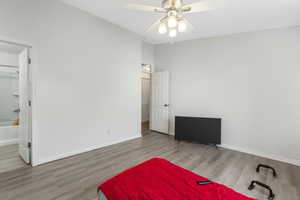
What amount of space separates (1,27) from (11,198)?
252 centimetres

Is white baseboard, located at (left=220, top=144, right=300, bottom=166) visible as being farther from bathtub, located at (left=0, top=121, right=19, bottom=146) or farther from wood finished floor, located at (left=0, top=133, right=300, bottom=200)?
bathtub, located at (left=0, top=121, right=19, bottom=146)

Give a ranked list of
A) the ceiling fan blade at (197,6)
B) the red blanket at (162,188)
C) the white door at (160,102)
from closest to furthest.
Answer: the red blanket at (162,188), the ceiling fan blade at (197,6), the white door at (160,102)

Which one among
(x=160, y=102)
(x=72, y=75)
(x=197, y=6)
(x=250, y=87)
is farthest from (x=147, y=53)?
(x=197, y=6)

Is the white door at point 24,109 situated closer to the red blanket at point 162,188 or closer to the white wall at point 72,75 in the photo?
the white wall at point 72,75

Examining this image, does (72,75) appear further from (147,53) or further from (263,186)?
(263,186)

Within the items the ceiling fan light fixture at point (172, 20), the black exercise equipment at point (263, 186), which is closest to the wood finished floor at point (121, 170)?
the black exercise equipment at point (263, 186)

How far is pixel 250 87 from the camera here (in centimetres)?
348

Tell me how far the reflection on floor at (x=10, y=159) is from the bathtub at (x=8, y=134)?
30cm

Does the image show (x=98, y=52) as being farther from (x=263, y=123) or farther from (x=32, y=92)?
(x=263, y=123)

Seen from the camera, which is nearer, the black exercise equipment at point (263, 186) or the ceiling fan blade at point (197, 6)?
the ceiling fan blade at point (197, 6)

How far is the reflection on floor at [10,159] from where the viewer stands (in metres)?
2.54

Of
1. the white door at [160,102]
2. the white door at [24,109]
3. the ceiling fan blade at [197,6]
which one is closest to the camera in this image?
the ceiling fan blade at [197,6]

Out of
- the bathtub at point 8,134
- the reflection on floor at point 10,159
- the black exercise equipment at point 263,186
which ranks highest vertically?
the bathtub at point 8,134

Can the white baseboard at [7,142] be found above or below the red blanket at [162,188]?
below
